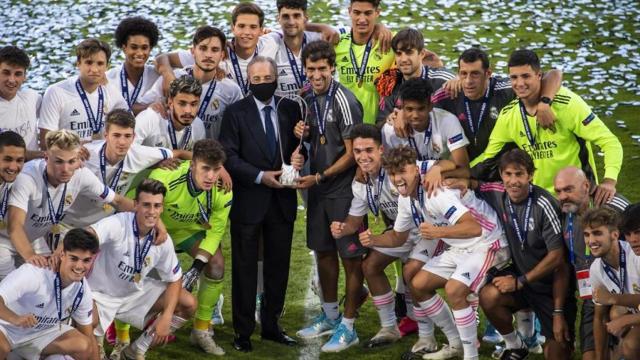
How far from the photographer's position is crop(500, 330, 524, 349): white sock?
8.92 m

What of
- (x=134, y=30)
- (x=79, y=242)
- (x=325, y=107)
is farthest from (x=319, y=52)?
(x=79, y=242)

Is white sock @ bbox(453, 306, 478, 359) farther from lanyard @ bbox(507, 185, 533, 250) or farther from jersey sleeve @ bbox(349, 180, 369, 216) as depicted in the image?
jersey sleeve @ bbox(349, 180, 369, 216)

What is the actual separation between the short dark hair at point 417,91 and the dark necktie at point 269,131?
1.01 metres

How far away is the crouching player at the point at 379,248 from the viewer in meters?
9.08

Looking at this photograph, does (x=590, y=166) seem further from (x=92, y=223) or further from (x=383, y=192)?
(x=92, y=223)

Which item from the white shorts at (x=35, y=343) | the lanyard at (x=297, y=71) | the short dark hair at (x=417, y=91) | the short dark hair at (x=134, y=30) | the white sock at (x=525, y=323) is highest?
the short dark hair at (x=134, y=30)

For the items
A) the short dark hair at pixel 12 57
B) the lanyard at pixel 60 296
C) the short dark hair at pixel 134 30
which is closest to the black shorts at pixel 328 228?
the short dark hair at pixel 134 30

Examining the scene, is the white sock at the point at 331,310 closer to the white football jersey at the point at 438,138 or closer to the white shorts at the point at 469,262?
the white shorts at the point at 469,262

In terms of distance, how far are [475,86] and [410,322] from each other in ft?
6.29

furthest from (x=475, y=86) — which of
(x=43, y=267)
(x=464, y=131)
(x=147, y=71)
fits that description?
(x=43, y=267)

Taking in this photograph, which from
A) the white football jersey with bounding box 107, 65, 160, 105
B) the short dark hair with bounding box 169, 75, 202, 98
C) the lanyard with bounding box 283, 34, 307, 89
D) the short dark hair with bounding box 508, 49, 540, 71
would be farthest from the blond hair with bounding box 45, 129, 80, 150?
the short dark hair with bounding box 508, 49, 540, 71

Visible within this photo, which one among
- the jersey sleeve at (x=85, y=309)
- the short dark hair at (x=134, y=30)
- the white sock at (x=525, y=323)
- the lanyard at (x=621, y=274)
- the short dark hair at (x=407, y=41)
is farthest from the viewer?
the short dark hair at (x=134, y=30)

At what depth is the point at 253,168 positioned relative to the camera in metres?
9.28

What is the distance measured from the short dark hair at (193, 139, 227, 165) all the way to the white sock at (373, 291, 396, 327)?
1628 mm
